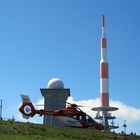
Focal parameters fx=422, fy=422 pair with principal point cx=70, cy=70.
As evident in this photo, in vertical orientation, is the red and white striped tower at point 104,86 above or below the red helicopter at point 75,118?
above

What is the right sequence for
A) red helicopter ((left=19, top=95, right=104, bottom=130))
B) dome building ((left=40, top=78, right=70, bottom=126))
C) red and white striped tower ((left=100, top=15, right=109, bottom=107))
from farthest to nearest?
dome building ((left=40, top=78, right=70, bottom=126))
red and white striped tower ((left=100, top=15, right=109, bottom=107))
red helicopter ((left=19, top=95, right=104, bottom=130))

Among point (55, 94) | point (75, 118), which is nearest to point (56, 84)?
point (55, 94)

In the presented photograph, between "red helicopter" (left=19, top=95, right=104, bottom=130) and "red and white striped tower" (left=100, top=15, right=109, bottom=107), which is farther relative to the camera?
"red and white striped tower" (left=100, top=15, right=109, bottom=107)

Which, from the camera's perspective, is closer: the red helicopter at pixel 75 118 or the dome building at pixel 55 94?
the red helicopter at pixel 75 118

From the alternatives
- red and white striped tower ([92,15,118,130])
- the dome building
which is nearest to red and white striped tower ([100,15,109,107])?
red and white striped tower ([92,15,118,130])

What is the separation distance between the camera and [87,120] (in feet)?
177

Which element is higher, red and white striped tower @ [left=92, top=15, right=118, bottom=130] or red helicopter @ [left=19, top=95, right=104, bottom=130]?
red and white striped tower @ [left=92, top=15, right=118, bottom=130]

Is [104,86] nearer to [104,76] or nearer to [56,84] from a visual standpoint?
[104,76]

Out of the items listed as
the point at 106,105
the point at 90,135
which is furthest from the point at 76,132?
the point at 106,105

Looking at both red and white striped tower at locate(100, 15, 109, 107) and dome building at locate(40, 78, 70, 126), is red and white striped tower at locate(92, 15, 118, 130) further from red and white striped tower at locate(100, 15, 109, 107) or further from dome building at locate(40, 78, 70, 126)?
dome building at locate(40, 78, 70, 126)

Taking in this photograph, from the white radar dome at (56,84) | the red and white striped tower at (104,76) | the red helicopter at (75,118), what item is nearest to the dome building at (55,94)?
the white radar dome at (56,84)

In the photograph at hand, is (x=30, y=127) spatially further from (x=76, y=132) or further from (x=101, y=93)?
(x=101, y=93)

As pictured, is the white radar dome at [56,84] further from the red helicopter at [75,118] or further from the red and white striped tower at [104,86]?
the red helicopter at [75,118]

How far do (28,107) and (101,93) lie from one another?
3605 centimetres
